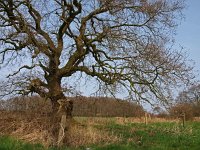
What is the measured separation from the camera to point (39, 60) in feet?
58.7

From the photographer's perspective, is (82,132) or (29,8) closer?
(82,132)

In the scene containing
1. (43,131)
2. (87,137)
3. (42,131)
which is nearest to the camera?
(87,137)

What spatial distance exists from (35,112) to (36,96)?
86 cm

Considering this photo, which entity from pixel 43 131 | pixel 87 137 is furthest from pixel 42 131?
pixel 87 137

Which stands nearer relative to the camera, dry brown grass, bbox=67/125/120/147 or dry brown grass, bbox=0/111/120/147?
dry brown grass, bbox=67/125/120/147

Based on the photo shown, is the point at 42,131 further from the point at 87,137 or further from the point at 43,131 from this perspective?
the point at 87,137

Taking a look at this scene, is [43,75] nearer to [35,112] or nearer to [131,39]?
[35,112]

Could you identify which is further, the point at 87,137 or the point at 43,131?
the point at 43,131

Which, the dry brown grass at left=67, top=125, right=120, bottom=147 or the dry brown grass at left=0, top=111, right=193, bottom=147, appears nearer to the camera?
the dry brown grass at left=67, top=125, right=120, bottom=147

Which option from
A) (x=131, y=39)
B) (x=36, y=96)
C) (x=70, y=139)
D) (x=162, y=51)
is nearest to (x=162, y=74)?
(x=162, y=51)

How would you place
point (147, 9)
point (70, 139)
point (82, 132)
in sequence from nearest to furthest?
1. point (70, 139)
2. point (82, 132)
3. point (147, 9)

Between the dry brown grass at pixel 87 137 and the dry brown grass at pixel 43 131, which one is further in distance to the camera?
the dry brown grass at pixel 43 131

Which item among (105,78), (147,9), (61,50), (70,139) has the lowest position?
(70,139)

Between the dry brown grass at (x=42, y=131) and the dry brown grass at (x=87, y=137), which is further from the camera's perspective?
the dry brown grass at (x=42, y=131)
